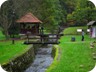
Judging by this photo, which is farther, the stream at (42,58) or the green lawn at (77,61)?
the stream at (42,58)

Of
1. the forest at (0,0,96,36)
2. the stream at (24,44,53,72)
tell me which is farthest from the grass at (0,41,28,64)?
the stream at (24,44,53,72)

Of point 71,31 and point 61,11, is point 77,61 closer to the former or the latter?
point 71,31

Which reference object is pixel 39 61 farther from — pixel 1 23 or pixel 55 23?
pixel 1 23

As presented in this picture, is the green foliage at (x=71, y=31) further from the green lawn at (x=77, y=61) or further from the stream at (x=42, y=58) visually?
the stream at (x=42, y=58)

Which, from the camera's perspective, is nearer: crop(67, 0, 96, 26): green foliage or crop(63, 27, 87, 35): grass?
crop(63, 27, 87, 35): grass

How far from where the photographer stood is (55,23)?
12.1 m

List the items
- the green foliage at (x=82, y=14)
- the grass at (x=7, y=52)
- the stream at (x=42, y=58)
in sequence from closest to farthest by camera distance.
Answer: the grass at (x=7, y=52) → the green foliage at (x=82, y=14) → the stream at (x=42, y=58)

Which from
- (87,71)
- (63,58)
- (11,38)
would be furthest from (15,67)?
(87,71)

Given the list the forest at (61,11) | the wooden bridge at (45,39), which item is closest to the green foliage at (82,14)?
the forest at (61,11)

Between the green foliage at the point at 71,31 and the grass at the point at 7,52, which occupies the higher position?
the green foliage at the point at 71,31

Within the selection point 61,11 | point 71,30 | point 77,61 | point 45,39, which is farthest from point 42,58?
point 77,61

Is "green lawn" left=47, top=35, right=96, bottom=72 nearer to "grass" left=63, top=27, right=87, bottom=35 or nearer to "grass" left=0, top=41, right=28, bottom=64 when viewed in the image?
"grass" left=63, top=27, right=87, bottom=35

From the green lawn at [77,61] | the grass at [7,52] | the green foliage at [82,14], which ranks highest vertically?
the green foliage at [82,14]

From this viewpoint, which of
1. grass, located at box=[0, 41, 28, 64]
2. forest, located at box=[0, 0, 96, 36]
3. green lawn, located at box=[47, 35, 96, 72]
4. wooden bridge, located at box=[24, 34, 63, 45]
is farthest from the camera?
wooden bridge, located at box=[24, 34, 63, 45]
